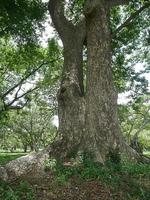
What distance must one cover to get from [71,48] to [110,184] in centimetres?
530

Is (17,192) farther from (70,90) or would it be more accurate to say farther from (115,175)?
(70,90)

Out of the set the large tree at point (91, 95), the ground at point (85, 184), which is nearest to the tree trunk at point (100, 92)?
the large tree at point (91, 95)

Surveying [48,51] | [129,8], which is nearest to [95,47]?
[129,8]

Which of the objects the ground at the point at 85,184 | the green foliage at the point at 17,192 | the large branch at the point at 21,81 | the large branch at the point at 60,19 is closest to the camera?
the green foliage at the point at 17,192

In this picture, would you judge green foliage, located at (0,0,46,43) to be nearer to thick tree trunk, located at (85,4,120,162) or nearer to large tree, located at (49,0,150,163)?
large tree, located at (49,0,150,163)

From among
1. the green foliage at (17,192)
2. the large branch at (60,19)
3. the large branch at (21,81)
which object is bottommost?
the green foliage at (17,192)

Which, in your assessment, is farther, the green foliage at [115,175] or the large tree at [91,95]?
the large tree at [91,95]

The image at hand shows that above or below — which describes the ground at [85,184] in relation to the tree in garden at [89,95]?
below

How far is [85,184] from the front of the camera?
7.98m

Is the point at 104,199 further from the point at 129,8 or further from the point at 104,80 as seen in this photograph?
the point at 129,8

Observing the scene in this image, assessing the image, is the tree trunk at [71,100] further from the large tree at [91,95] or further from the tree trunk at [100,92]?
the tree trunk at [100,92]

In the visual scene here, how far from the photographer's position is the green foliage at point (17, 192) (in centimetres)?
674

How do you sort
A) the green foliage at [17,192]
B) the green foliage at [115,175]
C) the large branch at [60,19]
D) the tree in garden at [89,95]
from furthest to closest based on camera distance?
the large branch at [60,19] < the tree in garden at [89,95] < the green foliage at [115,175] < the green foliage at [17,192]

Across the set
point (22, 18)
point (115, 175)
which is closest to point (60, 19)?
point (22, 18)
